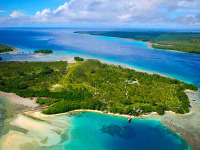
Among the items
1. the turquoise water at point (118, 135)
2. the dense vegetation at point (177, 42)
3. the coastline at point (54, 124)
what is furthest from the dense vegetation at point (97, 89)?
the dense vegetation at point (177, 42)

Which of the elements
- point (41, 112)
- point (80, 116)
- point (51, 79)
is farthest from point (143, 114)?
point (51, 79)

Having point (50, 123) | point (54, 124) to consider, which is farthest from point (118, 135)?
point (50, 123)

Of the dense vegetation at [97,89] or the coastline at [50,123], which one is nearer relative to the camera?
the coastline at [50,123]

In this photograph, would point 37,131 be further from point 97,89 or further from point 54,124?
point 97,89

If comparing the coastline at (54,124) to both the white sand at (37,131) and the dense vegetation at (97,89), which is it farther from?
the dense vegetation at (97,89)

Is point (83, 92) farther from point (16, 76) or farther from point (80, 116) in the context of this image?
point (16, 76)

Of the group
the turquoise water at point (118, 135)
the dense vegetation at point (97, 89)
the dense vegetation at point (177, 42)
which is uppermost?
the dense vegetation at point (177, 42)
